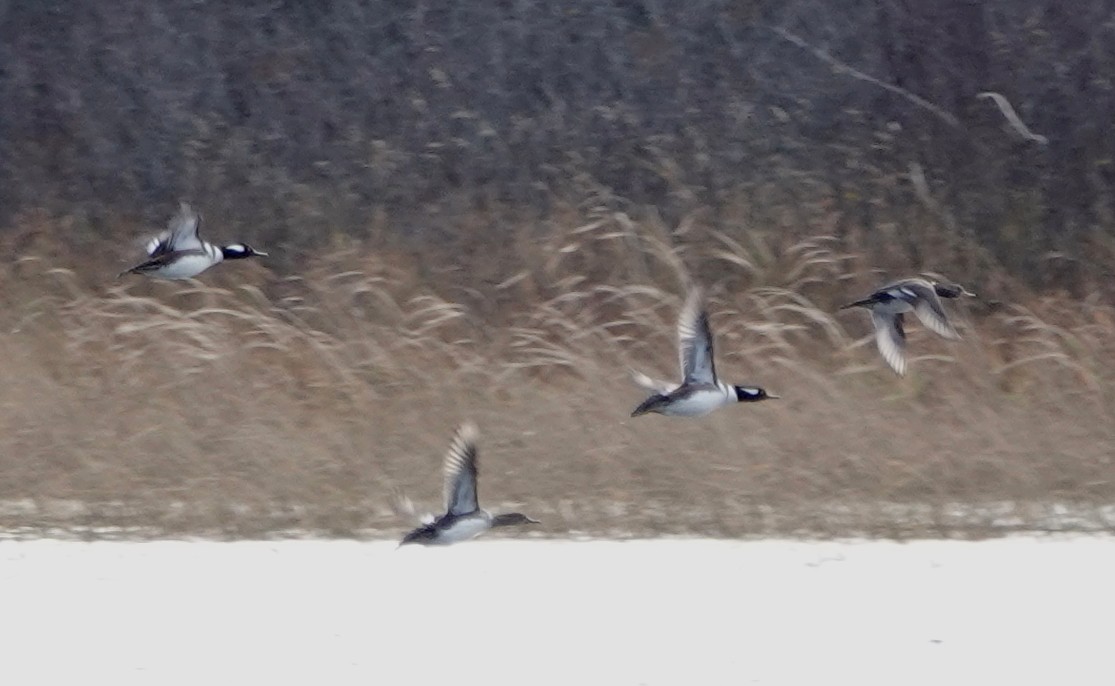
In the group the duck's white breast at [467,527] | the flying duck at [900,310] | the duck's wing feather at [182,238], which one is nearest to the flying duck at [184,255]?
the duck's wing feather at [182,238]

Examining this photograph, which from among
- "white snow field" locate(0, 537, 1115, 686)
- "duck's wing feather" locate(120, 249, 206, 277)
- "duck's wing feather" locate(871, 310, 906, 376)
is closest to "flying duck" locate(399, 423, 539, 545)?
"white snow field" locate(0, 537, 1115, 686)

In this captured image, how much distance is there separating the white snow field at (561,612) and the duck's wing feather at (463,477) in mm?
304

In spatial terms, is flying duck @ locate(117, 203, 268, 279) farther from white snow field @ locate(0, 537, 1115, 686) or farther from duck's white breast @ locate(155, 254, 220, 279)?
white snow field @ locate(0, 537, 1115, 686)

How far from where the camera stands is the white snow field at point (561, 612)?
17.5ft

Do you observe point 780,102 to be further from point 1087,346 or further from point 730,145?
point 1087,346

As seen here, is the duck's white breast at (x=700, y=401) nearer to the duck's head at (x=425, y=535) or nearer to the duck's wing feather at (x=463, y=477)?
the duck's wing feather at (x=463, y=477)

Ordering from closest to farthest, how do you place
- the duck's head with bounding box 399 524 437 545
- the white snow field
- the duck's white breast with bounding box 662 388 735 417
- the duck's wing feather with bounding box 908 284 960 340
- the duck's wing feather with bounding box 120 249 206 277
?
the white snow field → the duck's head with bounding box 399 524 437 545 → the duck's white breast with bounding box 662 388 735 417 → the duck's wing feather with bounding box 120 249 206 277 → the duck's wing feather with bounding box 908 284 960 340

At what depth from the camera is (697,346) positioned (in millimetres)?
6359

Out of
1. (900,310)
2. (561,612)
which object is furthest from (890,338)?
(561,612)

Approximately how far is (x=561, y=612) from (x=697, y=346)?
919 mm

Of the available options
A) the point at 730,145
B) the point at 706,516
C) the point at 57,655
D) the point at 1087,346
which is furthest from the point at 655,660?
the point at 730,145

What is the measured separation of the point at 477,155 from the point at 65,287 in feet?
7.38

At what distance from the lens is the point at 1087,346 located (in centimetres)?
880

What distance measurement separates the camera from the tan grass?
7.60m
